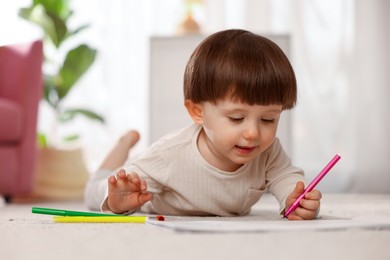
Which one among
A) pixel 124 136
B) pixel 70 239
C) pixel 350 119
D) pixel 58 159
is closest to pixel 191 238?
pixel 70 239

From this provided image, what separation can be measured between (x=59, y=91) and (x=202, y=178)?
166 centimetres

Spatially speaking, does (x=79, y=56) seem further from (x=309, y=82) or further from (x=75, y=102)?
(x=309, y=82)

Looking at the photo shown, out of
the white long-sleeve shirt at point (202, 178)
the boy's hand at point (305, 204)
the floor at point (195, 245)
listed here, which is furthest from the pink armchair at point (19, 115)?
the floor at point (195, 245)

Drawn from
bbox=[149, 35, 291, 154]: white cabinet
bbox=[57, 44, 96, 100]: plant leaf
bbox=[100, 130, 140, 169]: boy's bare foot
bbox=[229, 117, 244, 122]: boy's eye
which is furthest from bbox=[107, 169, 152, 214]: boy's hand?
bbox=[57, 44, 96, 100]: plant leaf

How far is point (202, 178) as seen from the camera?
1.46 m

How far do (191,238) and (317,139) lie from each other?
2560 mm

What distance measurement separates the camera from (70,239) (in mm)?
961

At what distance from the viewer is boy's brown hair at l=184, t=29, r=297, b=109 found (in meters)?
1.30

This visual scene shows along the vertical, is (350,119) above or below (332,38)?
below

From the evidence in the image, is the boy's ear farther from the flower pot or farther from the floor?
the flower pot

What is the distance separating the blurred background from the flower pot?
18.6 inches

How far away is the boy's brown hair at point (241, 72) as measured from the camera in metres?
1.30

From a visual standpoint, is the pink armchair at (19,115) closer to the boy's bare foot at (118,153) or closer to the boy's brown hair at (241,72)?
the boy's bare foot at (118,153)

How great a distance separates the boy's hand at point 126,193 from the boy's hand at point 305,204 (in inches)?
10.2
